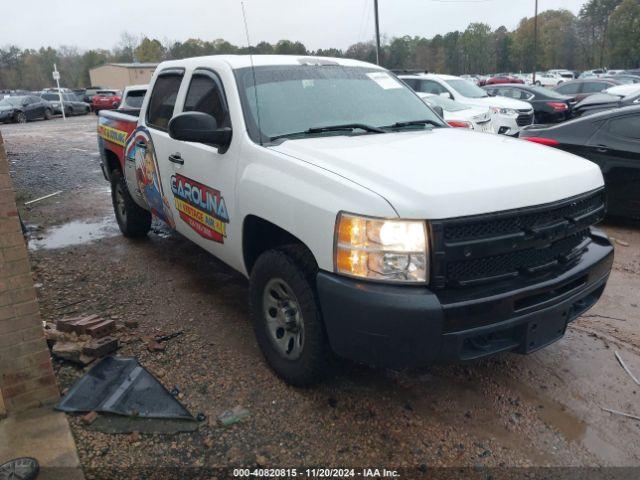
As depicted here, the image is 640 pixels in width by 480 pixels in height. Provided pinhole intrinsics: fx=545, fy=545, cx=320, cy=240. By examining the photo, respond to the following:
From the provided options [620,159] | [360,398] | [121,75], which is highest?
[121,75]

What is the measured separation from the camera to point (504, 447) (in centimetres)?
272

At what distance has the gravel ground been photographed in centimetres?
268

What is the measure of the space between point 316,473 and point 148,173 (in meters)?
3.25

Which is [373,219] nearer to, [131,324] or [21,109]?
[131,324]

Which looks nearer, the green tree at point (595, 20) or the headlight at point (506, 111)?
the headlight at point (506, 111)

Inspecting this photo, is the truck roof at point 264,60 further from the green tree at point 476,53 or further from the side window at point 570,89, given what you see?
the green tree at point 476,53

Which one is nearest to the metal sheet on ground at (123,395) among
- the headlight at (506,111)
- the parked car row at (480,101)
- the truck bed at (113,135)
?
the truck bed at (113,135)

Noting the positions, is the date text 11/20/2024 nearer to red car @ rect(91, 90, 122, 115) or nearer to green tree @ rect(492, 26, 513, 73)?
red car @ rect(91, 90, 122, 115)

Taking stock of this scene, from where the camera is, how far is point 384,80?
4.24m

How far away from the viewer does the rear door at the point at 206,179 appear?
356 centimetres

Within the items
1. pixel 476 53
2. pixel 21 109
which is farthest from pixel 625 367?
pixel 476 53

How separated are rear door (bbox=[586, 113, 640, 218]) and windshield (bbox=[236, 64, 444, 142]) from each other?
3088mm

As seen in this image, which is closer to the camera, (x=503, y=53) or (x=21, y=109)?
(x=21, y=109)

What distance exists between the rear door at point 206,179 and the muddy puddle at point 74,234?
104 inches
